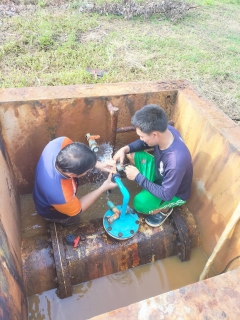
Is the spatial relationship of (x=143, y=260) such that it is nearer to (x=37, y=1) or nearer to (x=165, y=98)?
(x=165, y=98)

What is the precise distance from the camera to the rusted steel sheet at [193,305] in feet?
4.25

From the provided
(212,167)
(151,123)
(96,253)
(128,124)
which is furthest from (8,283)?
(128,124)

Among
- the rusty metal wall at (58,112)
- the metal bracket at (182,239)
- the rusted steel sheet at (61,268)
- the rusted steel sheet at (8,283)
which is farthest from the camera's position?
the rusty metal wall at (58,112)

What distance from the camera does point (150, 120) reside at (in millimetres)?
2229

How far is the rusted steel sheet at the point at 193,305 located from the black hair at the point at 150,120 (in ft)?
4.14

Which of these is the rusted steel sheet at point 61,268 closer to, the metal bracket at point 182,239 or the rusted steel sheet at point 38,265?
the rusted steel sheet at point 38,265

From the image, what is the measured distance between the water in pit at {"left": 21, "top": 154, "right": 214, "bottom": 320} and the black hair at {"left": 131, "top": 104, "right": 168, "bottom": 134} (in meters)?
1.40

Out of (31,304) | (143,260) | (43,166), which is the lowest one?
(31,304)

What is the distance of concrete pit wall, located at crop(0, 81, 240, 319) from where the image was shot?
7.95ft

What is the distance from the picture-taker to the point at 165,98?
3.11 metres

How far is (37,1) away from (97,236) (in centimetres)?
693

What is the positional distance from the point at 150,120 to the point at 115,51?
3652 mm

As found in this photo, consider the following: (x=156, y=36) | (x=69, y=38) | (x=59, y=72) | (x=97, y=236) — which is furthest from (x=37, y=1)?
(x=97, y=236)

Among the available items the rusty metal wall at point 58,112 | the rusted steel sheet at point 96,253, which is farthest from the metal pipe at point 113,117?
the rusted steel sheet at point 96,253
